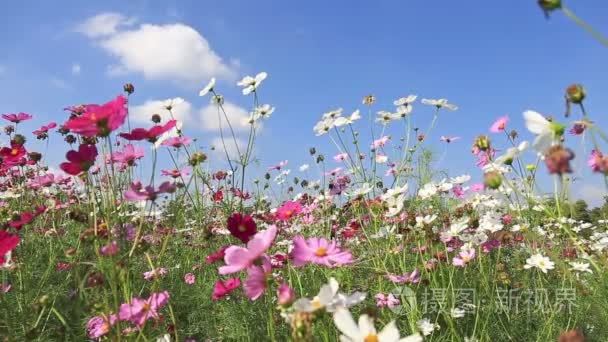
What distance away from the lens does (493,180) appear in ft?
3.60

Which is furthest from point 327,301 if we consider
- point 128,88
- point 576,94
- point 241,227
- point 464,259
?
point 128,88

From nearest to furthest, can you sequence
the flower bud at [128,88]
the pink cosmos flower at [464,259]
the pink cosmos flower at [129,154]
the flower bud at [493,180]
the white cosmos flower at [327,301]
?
the white cosmos flower at [327,301], the flower bud at [493,180], the pink cosmos flower at [129,154], the pink cosmos flower at [464,259], the flower bud at [128,88]

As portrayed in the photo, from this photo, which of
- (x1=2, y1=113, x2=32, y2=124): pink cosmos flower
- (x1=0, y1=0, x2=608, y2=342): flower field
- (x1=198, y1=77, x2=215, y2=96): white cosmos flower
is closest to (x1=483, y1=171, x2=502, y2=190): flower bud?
(x1=0, y1=0, x2=608, y2=342): flower field

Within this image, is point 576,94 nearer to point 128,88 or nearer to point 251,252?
point 251,252

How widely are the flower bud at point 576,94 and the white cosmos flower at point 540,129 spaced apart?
0.13 meters

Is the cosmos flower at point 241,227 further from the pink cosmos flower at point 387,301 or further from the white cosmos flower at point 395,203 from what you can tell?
the white cosmos flower at point 395,203

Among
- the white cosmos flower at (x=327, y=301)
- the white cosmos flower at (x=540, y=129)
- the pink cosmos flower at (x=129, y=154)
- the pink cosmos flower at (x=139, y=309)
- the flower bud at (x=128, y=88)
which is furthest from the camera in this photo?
the flower bud at (x=128, y=88)

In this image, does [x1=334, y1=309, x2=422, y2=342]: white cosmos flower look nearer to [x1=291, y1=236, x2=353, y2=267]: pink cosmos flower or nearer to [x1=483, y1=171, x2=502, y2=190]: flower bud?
[x1=291, y1=236, x2=353, y2=267]: pink cosmos flower

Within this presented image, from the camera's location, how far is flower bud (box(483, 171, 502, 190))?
3.60 ft

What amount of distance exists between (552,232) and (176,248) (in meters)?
2.57

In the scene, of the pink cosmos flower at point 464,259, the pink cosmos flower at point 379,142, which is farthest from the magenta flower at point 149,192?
the pink cosmos flower at point 379,142

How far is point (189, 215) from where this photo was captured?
17.3ft

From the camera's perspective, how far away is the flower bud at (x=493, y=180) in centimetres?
110

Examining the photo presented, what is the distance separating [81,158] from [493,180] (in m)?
0.89
